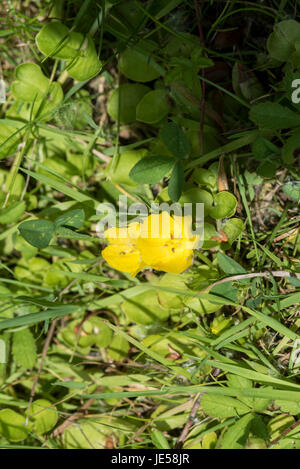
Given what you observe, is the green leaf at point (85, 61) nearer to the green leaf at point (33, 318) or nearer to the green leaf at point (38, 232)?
the green leaf at point (38, 232)

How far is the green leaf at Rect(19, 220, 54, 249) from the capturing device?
1728 millimetres

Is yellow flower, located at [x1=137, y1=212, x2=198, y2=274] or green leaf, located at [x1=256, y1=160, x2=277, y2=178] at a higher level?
green leaf, located at [x1=256, y1=160, x2=277, y2=178]

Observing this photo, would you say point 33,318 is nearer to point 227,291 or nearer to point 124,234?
point 124,234

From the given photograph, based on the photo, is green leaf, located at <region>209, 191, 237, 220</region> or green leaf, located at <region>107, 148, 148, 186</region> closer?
green leaf, located at <region>209, 191, 237, 220</region>

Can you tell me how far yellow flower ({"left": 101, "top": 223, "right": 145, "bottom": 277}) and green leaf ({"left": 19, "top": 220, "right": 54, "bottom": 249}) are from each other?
0.25 metres

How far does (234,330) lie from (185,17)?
1341 millimetres

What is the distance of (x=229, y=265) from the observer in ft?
5.54

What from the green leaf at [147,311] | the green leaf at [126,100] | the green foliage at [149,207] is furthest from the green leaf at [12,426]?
the green leaf at [126,100]

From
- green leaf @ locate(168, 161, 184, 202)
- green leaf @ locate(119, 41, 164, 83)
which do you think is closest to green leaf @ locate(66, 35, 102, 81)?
green leaf @ locate(119, 41, 164, 83)

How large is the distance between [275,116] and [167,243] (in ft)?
2.02

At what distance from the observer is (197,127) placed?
175 cm

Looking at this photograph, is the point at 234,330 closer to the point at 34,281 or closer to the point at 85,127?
the point at 34,281

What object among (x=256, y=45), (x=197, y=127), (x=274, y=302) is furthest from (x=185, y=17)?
(x=274, y=302)

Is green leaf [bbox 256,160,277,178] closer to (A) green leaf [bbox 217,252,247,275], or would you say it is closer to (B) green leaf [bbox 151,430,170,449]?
(A) green leaf [bbox 217,252,247,275]
